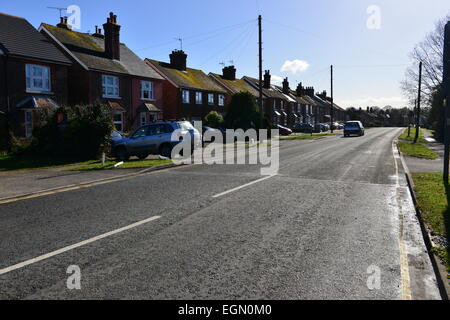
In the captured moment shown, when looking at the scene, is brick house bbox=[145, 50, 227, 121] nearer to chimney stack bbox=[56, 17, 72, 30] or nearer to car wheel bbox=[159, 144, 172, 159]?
chimney stack bbox=[56, 17, 72, 30]

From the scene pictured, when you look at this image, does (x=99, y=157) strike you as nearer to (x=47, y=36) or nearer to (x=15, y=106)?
(x=15, y=106)

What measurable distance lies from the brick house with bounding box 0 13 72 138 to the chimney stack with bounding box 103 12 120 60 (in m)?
5.44

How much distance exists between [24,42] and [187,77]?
21088 millimetres

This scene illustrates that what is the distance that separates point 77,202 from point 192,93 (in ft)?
119

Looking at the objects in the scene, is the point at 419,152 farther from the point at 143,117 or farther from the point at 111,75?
the point at 143,117

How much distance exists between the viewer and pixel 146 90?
3653 centimetres

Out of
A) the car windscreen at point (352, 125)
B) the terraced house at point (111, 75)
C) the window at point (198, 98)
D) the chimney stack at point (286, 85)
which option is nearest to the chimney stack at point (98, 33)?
the terraced house at point (111, 75)

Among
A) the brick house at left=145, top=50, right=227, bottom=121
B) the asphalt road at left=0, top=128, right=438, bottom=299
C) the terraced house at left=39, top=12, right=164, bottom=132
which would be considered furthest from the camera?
the brick house at left=145, top=50, right=227, bottom=121

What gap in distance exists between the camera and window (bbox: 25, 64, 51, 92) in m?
25.5

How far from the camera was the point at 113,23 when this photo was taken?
33156 mm

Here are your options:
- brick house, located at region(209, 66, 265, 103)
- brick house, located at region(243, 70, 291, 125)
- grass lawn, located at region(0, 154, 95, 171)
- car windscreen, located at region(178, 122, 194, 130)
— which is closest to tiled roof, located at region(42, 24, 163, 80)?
grass lawn, located at region(0, 154, 95, 171)

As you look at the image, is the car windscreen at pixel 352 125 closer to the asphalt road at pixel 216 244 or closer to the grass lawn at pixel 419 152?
the grass lawn at pixel 419 152

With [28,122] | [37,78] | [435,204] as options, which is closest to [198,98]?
[37,78]

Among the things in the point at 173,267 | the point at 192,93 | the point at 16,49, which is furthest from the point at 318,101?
the point at 173,267
